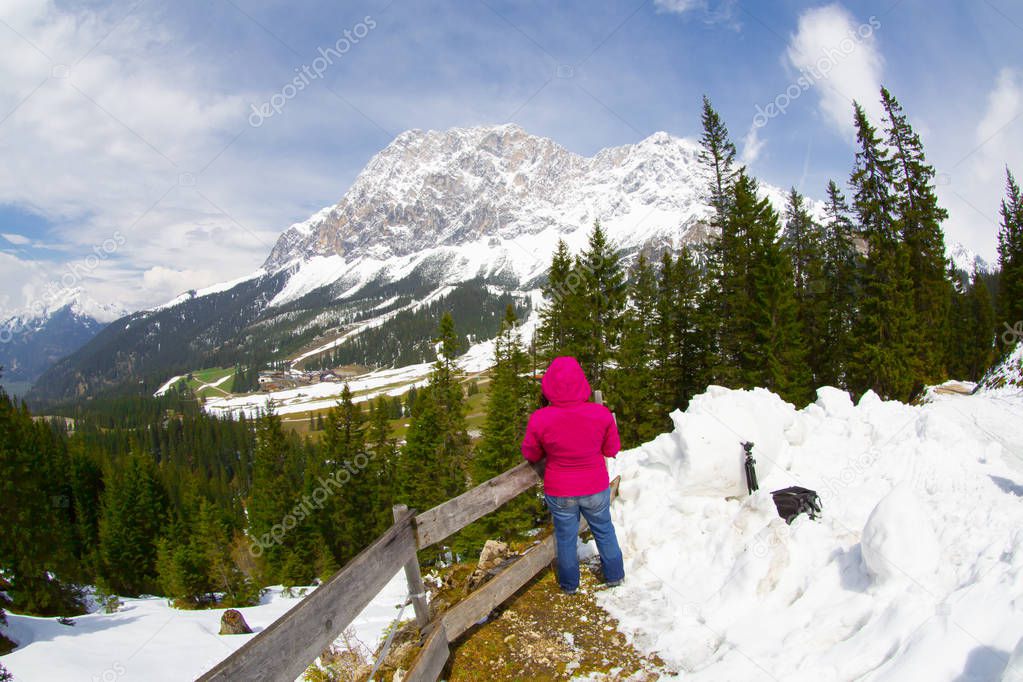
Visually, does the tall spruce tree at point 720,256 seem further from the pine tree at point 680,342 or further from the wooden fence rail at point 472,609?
the wooden fence rail at point 472,609

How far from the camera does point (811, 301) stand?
33.7m

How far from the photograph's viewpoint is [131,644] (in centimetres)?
1827

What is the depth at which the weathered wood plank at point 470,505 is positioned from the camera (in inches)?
197

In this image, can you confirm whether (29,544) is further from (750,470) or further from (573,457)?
(750,470)

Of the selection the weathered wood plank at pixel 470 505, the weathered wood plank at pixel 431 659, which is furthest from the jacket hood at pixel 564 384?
the weathered wood plank at pixel 431 659

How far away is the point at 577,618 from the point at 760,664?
209 centimetres

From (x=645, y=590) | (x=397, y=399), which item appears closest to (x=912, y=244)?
(x=645, y=590)

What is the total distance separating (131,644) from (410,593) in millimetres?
20241

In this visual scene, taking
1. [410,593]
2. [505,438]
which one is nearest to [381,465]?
[505,438]

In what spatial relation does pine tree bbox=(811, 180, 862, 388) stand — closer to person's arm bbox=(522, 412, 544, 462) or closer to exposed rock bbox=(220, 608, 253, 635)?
person's arm bbox=(522, 412, 544, 462)

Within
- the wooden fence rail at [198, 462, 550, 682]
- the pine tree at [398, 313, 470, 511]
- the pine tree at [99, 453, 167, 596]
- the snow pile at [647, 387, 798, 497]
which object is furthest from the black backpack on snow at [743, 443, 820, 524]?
the pine tree at [99, 453, 167, 596]

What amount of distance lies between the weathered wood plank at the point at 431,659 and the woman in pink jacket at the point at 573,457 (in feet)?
6.12

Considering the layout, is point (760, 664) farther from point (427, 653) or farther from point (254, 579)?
point (254, 579)

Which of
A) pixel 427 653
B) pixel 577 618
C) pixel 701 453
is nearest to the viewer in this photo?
pixel 427 653
